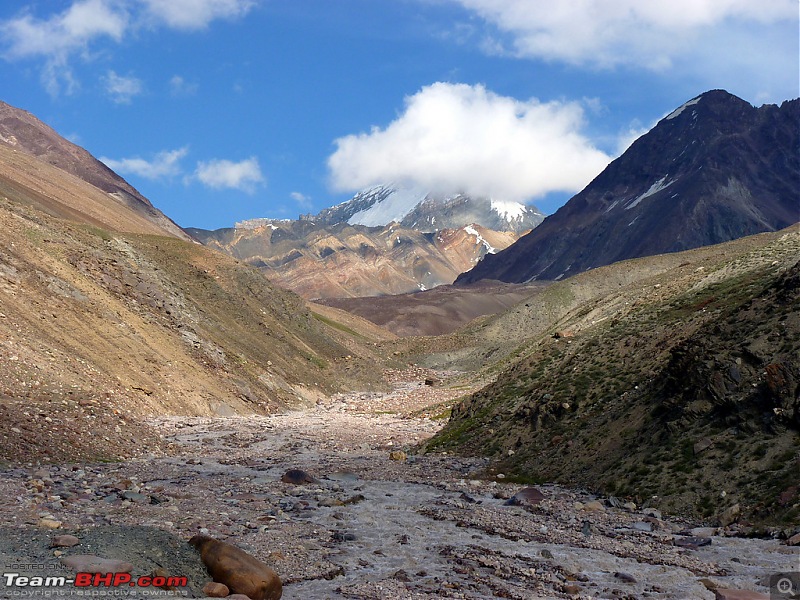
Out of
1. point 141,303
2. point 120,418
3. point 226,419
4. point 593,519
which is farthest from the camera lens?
point 141,303

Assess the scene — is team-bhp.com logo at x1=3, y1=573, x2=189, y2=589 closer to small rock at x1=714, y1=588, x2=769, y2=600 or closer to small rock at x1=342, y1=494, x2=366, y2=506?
small rock at x1=714, y1=588, x2=769, y2=600

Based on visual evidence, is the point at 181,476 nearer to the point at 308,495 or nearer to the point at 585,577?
the point at 308,495

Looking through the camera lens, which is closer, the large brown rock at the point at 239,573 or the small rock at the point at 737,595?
the large brown rock at the point at 239,573

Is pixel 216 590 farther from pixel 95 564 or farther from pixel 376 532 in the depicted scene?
pixel 376 532

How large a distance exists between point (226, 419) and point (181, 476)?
83.5ft

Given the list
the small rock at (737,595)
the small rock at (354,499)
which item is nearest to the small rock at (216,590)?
the small rock at (737,595)

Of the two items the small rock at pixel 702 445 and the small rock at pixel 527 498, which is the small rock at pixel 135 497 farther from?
the small rock at pixel 702 445

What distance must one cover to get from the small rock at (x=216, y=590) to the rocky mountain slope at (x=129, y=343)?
671 inches

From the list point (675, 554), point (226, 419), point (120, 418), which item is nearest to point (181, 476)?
point (120, 418)

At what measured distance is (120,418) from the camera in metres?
38.5

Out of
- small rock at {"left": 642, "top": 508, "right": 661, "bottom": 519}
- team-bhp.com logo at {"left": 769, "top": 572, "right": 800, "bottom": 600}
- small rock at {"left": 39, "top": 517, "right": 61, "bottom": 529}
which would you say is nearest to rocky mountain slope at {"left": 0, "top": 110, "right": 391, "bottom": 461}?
small rock at {"left": 39, "top": 517, "right": 61, "bottom": 529}

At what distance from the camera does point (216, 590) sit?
13883mm

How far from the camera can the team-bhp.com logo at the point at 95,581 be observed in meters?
12.7

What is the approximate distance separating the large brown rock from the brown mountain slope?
1630cm
